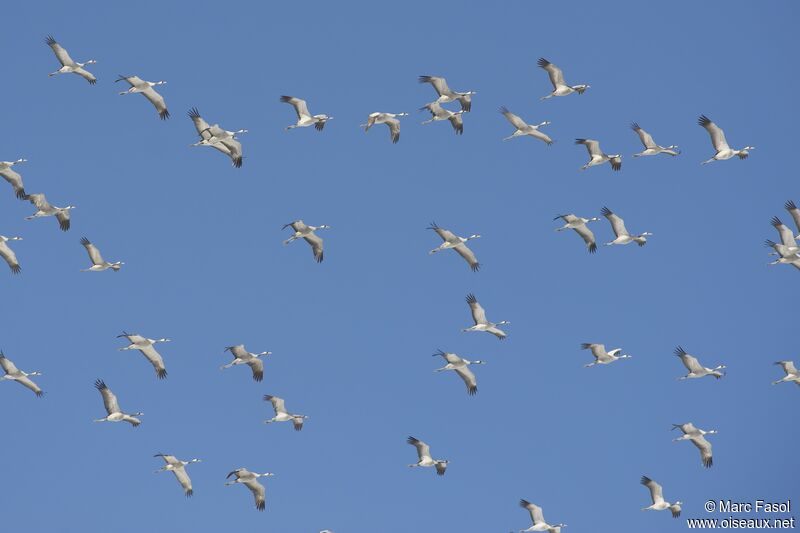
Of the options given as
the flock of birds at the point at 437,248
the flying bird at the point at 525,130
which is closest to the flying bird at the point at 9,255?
the flock of birds at the point at 437,248

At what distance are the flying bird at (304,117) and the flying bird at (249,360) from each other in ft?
24.1

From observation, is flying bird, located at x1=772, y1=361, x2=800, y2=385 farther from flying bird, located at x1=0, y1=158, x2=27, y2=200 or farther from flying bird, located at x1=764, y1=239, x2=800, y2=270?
flying bird, located at x1=0, y1=158, x2=27, y2=200

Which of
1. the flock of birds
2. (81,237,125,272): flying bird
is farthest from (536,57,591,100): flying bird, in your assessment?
(81,237,125,272): flying bird

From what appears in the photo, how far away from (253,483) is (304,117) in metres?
11.9

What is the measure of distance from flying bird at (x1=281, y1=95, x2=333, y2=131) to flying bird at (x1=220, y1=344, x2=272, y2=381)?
735 cm

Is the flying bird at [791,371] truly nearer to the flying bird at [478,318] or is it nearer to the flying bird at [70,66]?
the flying bird at [478,318]

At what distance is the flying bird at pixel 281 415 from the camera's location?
5541 centimetres

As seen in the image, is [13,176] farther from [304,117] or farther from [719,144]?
[719,144]

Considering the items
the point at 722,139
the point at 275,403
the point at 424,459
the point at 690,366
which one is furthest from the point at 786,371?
the point at 275,403

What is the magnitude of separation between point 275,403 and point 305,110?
31.8 ft

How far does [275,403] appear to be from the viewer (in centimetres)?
5562

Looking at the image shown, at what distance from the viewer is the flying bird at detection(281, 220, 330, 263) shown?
55.3 metres

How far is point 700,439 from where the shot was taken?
56344 mm

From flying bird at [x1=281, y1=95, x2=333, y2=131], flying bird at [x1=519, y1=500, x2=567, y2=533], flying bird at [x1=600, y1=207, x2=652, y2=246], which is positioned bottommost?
flying bird at [x1=519, y1=500, x2=567, y2=533]
